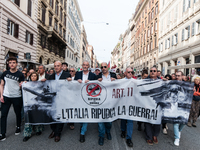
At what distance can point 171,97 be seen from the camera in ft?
12.9

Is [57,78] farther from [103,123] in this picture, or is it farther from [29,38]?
[29,38]

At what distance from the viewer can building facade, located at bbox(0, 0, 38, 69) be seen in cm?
1264

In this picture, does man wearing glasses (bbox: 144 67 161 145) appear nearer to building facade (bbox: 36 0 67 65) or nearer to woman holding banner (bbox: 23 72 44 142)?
woman holding banner (bbox: 23 72 44 142)

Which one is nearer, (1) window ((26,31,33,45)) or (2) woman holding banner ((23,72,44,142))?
(2) woman holding banner ((23,72,44,142))

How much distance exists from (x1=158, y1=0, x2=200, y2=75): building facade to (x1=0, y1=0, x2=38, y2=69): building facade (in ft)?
49.7

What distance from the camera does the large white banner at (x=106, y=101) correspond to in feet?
12.6

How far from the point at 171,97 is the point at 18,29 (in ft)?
51.2

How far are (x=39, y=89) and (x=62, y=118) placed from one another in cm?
95

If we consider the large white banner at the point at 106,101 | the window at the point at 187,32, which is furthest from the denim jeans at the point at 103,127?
the window at the point at 187,32

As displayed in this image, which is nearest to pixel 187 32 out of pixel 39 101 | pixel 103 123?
pixel 103 123

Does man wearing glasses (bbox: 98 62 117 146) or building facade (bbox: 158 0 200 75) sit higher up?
building facade (bbox: 158 0 200 75)

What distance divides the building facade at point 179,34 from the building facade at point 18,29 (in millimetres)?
15152

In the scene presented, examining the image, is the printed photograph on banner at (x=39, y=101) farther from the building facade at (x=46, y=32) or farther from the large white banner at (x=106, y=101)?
the building facade at (x=46, y=32)

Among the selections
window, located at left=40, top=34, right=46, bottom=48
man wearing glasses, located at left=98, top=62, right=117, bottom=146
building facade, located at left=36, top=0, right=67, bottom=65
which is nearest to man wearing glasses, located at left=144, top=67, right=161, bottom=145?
man wearing glasses, located at left=98, top=62, right=117, bottom=146
